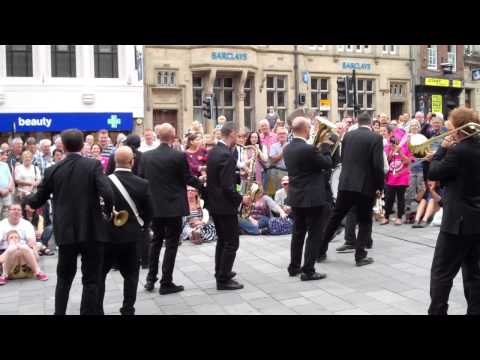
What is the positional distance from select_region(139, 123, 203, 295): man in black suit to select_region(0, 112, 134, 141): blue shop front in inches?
766

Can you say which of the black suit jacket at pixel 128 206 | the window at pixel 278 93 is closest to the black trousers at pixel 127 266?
the black suit jacket at pixel 128 206

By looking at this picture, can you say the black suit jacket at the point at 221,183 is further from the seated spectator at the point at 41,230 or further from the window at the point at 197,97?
the window at the point at 197,97

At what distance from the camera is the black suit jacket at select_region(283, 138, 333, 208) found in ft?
23.0

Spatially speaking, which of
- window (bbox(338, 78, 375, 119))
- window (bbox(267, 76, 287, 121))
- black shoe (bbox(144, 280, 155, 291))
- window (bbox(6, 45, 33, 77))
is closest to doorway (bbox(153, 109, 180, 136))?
window (bbox(267, 76, 287, 121))

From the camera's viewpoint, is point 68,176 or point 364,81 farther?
point 364,81

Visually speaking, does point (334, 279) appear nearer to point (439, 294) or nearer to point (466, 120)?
point (439, 294)

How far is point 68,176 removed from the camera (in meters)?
5.27

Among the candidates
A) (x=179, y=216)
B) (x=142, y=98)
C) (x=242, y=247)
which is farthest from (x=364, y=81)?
(x=179, y=216)

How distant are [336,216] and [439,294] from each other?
2975 millimetres

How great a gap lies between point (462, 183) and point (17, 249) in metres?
5.68

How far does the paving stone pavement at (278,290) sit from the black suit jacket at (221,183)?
1.01 metres

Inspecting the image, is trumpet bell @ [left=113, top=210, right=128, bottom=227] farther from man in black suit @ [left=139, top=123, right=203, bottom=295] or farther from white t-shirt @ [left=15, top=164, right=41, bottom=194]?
white t-shirt @ [left=15, top=164, right=41, bottom=194]

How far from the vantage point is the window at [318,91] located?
31747 millimetres

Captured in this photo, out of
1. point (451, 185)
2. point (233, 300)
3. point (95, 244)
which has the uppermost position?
point (451, 185)
